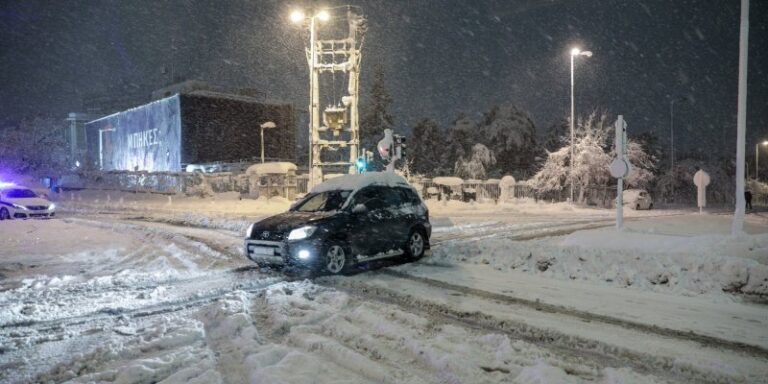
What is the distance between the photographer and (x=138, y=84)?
90.7 metres

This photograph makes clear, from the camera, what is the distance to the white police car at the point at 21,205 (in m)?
23.2

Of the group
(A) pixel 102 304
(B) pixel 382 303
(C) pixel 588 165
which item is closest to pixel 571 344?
(B) pixel 382 303

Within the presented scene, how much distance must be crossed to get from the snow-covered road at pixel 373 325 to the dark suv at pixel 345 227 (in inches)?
19.1

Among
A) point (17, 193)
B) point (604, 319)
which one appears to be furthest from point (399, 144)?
point (17, 193)

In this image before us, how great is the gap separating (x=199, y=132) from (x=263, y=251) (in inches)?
2032

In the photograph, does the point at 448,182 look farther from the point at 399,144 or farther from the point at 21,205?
the point at 21,205

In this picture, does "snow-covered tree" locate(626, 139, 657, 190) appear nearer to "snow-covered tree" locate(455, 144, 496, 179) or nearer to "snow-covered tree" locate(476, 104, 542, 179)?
"snow-covered tree" locate(476, 104, 542, 179)

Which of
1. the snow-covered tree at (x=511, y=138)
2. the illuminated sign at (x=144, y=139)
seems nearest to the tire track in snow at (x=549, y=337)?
the snow-covered tree at (x=511, y=138)

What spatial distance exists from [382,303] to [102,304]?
4.04 meters

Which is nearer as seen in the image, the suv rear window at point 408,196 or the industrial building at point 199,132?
the suv rear window at point 408,196

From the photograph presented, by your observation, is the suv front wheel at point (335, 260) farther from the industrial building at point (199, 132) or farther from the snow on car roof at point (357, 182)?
the industrial building at point (199, 132)

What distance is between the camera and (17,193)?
78.8 feet

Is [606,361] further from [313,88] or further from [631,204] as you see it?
[631,204]

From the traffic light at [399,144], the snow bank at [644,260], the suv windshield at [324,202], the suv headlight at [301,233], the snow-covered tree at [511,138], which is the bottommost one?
the snow bank at [644,260]
